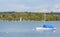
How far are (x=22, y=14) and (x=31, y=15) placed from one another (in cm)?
686

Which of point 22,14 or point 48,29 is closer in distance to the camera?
point 48,29

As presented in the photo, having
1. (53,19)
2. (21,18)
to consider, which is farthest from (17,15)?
(53,19)

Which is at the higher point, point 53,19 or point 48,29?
point 48,29

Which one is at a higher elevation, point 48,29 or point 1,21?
point 48,29

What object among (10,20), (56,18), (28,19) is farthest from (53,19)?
(10,20)

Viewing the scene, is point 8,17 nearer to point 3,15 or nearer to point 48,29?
point 3,15

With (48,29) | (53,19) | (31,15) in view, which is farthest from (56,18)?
(48,29)

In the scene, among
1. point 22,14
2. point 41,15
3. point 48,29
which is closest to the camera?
point 48,29

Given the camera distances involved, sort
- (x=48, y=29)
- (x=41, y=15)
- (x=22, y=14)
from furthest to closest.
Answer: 1. (x=22, y=14)
2. (x=41, y=15)
3. (x=48, y=29)

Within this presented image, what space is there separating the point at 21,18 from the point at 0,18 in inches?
540

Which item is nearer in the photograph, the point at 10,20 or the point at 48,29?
the point at 48,29

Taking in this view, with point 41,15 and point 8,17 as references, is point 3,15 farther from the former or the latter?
point 41,15

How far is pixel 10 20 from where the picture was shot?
15850 centimetres

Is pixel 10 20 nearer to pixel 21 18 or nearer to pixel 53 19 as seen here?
pixel 21 18
